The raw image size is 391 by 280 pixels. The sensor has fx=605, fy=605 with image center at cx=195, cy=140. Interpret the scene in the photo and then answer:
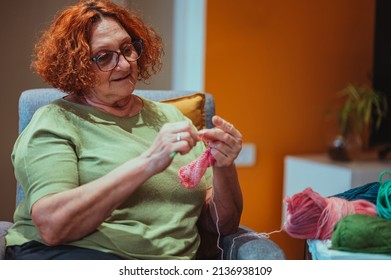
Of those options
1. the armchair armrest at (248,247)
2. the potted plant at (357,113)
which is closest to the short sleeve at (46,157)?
the armchair armrest at (248,247)

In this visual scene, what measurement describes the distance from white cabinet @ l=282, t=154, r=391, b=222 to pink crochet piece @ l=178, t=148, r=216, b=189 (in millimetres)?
595

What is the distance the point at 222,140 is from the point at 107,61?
0.76ft

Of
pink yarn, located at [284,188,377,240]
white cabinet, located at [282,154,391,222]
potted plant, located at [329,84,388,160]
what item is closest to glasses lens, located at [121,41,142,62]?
pink yarn, located at [284,188,377,240]

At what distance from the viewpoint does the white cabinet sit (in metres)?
1.59

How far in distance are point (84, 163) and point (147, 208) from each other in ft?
0.45

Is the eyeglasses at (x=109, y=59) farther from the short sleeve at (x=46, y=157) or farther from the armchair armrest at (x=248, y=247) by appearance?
the armchair armrest at (x=248, y=247)

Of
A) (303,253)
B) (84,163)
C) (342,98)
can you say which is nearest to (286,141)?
(342,98)

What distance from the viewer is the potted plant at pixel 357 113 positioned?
1.90 metres

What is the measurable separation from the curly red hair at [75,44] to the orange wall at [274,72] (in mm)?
543

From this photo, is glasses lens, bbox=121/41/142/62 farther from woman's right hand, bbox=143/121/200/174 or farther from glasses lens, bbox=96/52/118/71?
woman's right hand, bbox=143/121/200/174

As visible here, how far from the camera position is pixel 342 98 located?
1.99 m

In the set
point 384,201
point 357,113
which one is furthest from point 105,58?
point 357,113
